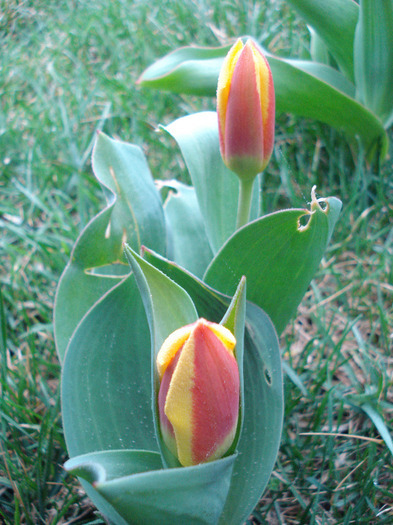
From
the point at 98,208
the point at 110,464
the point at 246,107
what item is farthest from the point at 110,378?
the point at 98,208

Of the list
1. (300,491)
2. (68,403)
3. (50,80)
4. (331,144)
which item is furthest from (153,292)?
(50,80)

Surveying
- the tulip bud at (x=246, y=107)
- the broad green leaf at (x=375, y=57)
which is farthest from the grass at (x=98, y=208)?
the broad green leaf at (x=375, y=57)

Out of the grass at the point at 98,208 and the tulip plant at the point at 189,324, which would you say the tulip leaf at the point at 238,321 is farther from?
the grass at the point at 98,208

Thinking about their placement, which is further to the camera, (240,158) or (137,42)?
(137,42)

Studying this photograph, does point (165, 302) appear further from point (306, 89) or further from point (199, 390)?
point (306, 89)

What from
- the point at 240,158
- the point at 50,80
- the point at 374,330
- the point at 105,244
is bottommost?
the point at 374,330

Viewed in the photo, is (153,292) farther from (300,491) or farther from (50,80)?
(50,80)

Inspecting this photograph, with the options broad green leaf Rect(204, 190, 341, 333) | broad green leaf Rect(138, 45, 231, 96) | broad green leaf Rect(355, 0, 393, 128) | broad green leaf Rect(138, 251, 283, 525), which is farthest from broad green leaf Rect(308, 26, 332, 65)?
broad green leaf Rect(138, 251, 283, 525)
